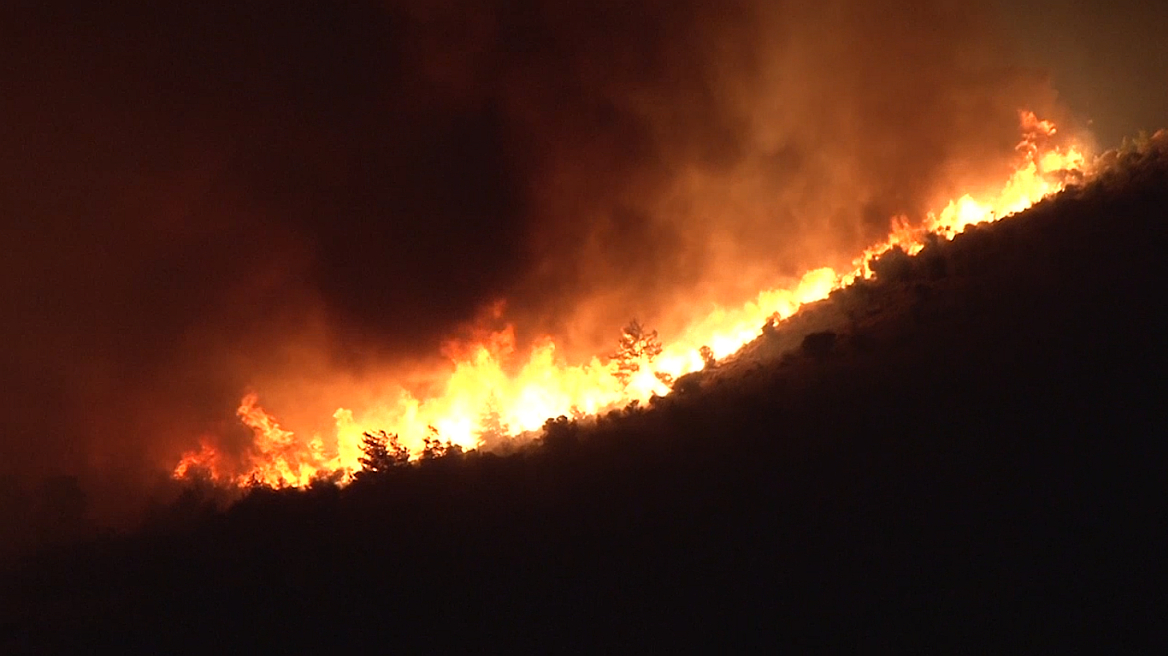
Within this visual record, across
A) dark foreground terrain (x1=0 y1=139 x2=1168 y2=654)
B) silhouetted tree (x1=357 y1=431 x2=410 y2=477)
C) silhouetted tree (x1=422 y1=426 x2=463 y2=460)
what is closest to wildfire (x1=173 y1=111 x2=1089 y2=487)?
silhouetted tree (x1=422 y1=426 x2=463 y2=460)

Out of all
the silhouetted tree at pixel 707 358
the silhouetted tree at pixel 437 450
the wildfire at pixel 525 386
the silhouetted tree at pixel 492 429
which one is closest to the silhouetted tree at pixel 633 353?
the wildfire at pixel 525 386

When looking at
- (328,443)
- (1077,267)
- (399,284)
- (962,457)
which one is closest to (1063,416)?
(962,457)

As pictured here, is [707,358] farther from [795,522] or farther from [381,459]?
[795,522]

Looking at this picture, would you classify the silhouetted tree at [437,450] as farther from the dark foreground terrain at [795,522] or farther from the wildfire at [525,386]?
the dark foreground terrain at [795,522]

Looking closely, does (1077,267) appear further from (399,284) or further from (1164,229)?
(399,284)

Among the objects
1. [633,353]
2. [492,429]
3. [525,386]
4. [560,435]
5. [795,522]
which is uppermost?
[525,386]

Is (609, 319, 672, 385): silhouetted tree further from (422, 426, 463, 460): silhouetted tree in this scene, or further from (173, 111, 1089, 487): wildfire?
(422, 426, 463, 460): silhouetted tree

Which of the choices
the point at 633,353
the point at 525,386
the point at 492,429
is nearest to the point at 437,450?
the point at 492,429
